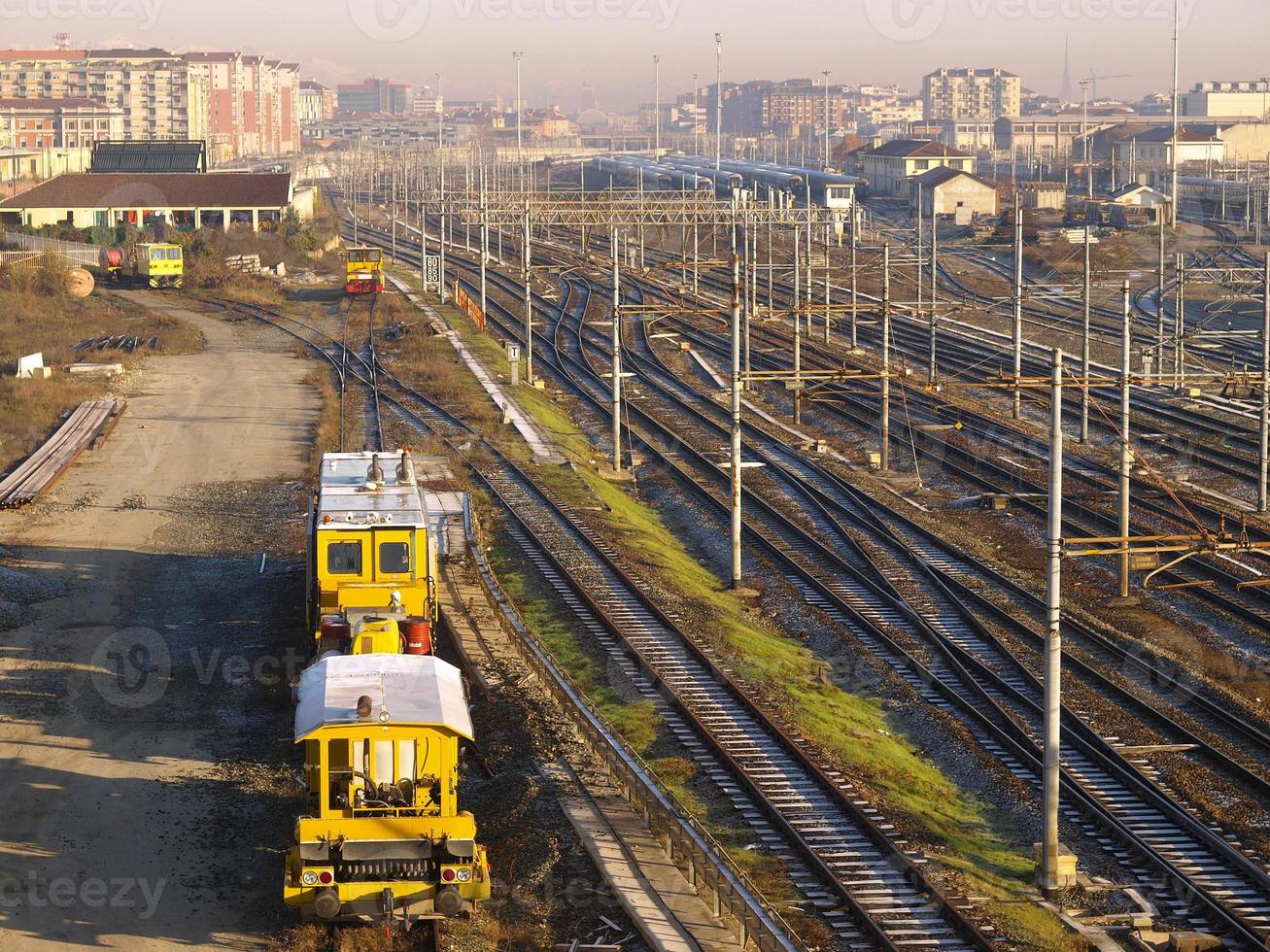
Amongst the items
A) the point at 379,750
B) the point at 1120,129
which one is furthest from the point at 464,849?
the point at 1120,129

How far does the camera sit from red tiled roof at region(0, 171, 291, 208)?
8300cm

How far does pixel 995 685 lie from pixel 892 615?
378 cm

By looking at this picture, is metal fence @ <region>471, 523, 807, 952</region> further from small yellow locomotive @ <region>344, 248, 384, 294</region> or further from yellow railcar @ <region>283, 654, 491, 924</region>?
small yellow locomotive @ <region>344, 248, 384, 294</region>

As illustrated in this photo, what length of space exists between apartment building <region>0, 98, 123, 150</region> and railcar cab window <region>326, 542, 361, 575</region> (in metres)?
151

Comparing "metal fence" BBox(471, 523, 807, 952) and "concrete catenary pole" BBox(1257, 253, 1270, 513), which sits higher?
"concrete catenary pole" BBox(1257, 253, 1270, 513)

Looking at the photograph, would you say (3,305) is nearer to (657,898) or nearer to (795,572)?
(795,572)

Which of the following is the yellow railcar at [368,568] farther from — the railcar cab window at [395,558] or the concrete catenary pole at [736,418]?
the concrete catenary pole at [736,418]

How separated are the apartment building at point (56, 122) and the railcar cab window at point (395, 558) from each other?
150709mm

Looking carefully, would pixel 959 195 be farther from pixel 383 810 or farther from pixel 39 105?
pixel 39 105

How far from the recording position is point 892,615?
25.5m

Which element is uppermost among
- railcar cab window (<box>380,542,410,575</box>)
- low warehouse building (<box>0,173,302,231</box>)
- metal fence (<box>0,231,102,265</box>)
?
low warehouse building (<box>0,173,302,231</box>)

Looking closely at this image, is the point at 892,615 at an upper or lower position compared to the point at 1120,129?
lower

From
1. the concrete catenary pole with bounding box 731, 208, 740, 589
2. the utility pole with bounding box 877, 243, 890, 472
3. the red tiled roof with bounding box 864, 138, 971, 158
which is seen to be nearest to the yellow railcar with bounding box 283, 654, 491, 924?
the concrete catenary pole with bounding box 731, 208, 740, 589

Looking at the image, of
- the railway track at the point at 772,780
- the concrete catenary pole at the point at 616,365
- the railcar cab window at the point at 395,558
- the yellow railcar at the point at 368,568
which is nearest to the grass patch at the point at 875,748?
the railway track at the point at 772,780
